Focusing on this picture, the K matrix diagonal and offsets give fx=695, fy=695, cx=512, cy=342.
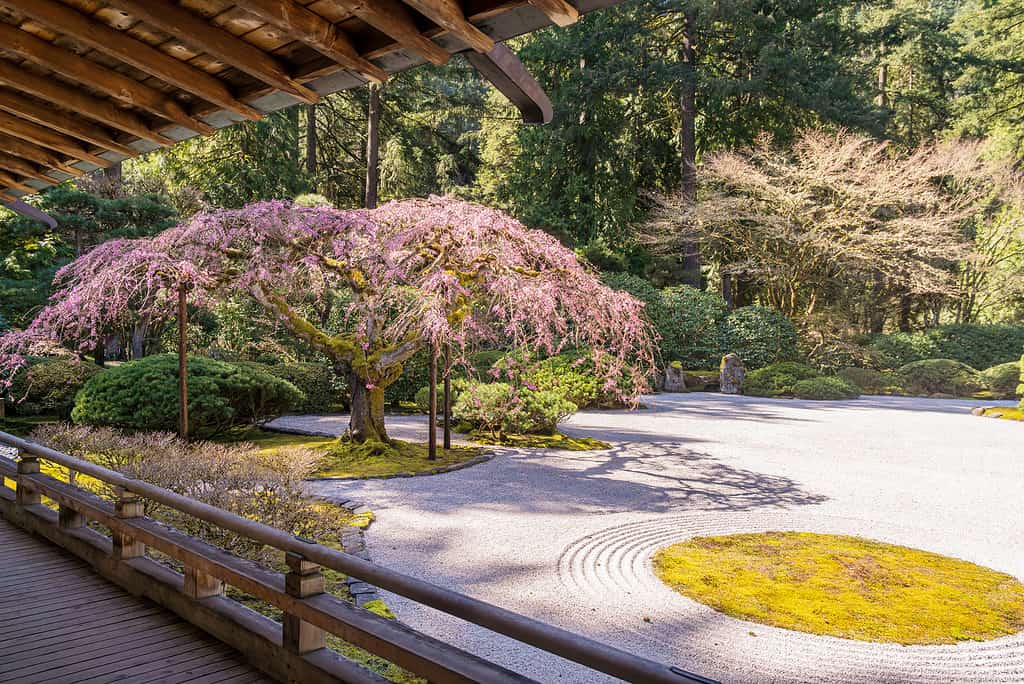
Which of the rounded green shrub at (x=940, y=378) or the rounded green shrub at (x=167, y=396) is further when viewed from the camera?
the rounded green shrub at (x=940, y=378)

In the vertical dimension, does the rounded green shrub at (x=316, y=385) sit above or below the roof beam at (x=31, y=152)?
below

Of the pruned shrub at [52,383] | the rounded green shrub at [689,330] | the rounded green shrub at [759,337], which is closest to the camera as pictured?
the pruned shrub at [52,383]

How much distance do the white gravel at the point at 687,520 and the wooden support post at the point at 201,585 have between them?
1304 mm

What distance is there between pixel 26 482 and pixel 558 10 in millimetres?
4751

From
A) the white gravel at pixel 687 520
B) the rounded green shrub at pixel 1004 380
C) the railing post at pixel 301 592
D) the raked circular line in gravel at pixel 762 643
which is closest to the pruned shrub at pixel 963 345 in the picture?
the rounded green shrub at pixel 1004 380

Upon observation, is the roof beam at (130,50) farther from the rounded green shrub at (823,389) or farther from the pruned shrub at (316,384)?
the rounded green shrub at (823,389)

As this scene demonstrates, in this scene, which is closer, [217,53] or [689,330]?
[217,53]

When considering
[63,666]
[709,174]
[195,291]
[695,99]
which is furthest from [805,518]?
[695,99]

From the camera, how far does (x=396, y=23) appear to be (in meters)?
1.86

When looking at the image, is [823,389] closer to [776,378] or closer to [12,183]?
[776,378]

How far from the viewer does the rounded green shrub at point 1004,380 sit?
1783cm

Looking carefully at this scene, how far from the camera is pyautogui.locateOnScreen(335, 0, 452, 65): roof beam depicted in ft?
5.86

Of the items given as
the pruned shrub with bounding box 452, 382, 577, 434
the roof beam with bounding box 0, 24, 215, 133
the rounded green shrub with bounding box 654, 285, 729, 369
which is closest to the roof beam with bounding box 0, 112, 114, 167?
the roof beam with bounding box 0, 24, 215, 133

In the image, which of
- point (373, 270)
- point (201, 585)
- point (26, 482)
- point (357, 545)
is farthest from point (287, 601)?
point (373, 270)
